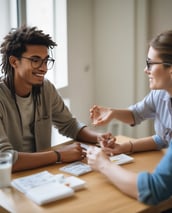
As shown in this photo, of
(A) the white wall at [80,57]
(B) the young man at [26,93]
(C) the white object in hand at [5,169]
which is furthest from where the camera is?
(A) the white wall at [80,57]

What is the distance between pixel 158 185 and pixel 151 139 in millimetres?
682

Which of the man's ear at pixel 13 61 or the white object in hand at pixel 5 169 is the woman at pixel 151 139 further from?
the man's ear at pixel 13 61

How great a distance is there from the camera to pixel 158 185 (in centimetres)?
141

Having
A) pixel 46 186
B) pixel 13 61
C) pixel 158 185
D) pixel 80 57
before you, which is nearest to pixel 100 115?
pixel 13 61

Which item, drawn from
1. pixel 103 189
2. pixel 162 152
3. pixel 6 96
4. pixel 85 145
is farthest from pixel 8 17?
pixel 103 189

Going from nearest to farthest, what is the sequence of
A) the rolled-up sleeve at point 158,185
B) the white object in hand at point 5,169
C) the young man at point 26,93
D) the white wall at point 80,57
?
the rolled-up sleeve at point 158,185 < the white object in hand at point 5,169 < the young man at point 26,93 < the white wall at point 80,57

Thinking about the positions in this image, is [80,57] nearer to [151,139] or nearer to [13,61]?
[13,61]

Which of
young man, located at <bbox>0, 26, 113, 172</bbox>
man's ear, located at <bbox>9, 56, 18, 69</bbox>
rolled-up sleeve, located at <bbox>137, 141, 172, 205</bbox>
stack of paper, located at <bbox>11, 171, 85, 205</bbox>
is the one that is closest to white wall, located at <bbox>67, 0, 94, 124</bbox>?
young man, located at <bbox>0, 26, 113, 172</bbox>

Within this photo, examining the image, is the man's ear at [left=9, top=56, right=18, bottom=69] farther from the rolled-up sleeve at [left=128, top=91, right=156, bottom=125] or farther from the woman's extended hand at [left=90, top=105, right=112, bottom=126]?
the rolled-up sleeve at [left=128, top=91, right=156, bottom=125]

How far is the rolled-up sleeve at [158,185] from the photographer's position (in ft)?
4.60

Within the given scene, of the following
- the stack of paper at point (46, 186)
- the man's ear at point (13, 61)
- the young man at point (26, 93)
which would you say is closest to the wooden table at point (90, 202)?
the stack of paper at point (46, 186)

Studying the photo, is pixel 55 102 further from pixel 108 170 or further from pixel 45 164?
pixel 108 170

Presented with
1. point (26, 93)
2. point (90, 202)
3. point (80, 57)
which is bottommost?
point (90, 202)

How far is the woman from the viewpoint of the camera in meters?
1.42
